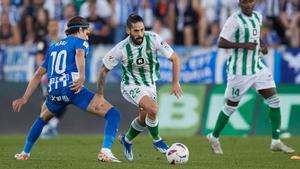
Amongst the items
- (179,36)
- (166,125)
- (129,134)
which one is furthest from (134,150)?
(179,36)

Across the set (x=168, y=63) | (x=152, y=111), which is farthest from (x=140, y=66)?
(x=168, y=63)

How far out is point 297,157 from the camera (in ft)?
48.0

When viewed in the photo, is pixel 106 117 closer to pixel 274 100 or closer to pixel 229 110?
pixel 229 110

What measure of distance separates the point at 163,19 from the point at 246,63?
342 inches

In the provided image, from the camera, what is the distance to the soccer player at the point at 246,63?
15.8 m

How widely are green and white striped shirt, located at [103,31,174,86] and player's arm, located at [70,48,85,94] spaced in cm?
79

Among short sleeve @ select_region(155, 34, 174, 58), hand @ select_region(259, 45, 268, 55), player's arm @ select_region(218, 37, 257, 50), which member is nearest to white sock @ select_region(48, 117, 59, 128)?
player's arm @ select_region(218, 37, 257, 50)

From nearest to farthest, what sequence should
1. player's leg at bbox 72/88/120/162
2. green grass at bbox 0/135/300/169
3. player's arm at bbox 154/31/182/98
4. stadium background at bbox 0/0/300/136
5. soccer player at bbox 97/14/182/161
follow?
green grass at bbox 0/135/300/169 → player's leg at bbox 72/88/120/162 → player's arm at bbox 154/31/182/98 → soccer player at bbox 97/14/182/161 → stadium background at bbox 0/0/300/136

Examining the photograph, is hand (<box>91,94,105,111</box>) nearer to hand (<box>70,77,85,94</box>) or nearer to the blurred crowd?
hand (<box>70,77,85,94</box>)

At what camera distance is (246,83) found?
1600cm

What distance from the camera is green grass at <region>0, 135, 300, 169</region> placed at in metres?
13.2

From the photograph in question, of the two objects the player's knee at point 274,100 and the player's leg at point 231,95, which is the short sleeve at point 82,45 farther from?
the player's knee at point 274,100

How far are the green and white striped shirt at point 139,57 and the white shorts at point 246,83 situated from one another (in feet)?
6.31

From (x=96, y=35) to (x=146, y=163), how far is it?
1068cm
